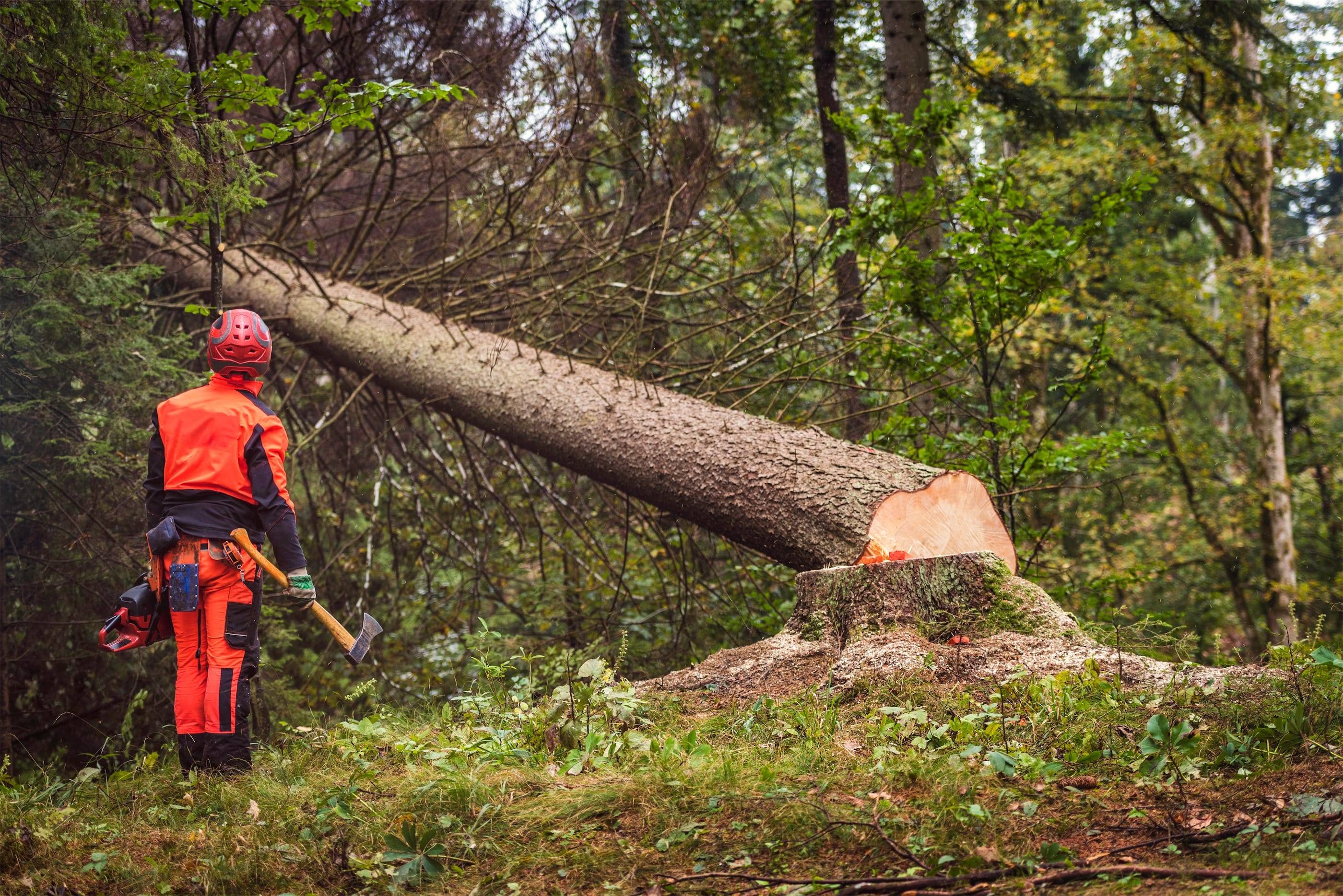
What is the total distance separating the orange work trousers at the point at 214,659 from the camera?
382cm

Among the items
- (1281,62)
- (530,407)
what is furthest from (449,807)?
(1281,62)

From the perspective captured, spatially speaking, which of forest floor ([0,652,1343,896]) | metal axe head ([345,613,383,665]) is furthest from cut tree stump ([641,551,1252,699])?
metal axe head ([345,613,383,665])

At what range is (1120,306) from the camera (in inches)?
531

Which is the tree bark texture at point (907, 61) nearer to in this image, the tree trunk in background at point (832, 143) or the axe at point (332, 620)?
the tree trunk in background at point (832, 143)

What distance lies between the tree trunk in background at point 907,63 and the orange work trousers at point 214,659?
216 inches

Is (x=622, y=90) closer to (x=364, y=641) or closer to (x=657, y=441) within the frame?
(x=657, y=441)

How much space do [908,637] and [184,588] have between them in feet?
9.47

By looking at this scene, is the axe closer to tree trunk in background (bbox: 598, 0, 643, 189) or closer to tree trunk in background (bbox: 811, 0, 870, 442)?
tree trunk in background (bbox: 811, 0, 870, 442)


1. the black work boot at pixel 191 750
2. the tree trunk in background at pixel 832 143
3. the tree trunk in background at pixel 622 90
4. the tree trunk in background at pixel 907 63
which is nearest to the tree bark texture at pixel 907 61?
the tree trunk in background at pixel 907 63

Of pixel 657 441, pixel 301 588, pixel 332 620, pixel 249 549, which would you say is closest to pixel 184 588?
pixel 249 549

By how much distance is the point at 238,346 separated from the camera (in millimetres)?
4195

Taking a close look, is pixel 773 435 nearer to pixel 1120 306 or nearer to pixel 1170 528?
pixel 1120 306

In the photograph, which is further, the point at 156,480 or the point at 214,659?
the point at 156,480

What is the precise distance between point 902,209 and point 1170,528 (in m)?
11.6
